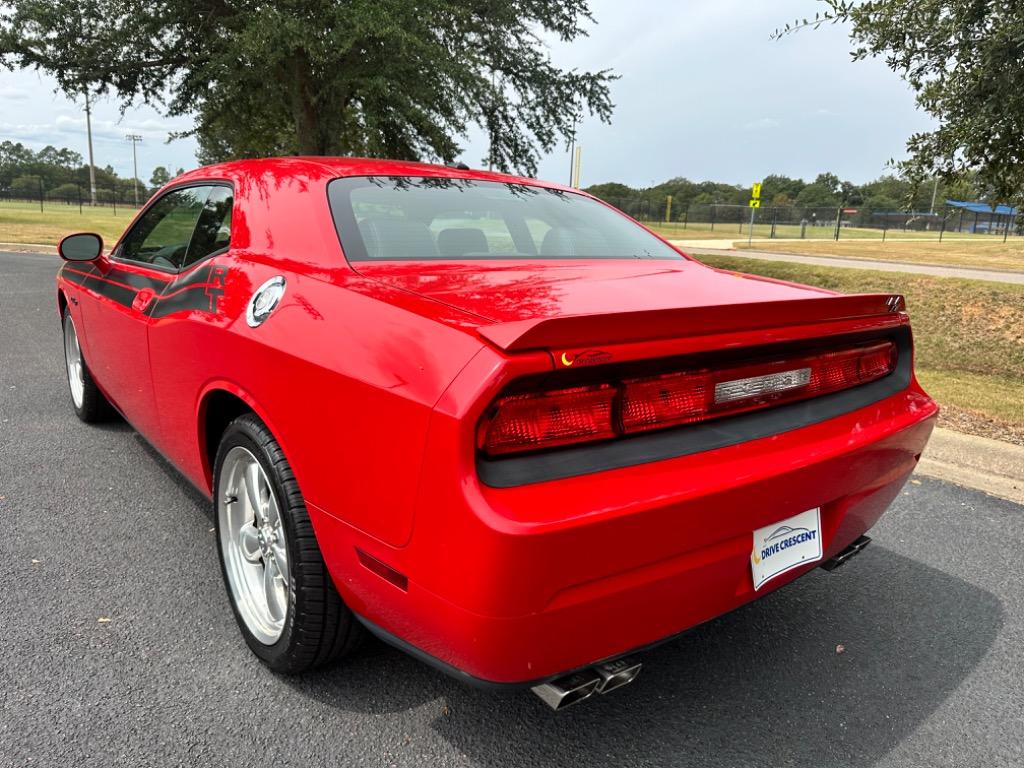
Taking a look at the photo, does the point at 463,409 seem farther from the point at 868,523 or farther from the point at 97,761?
the point at 868,523

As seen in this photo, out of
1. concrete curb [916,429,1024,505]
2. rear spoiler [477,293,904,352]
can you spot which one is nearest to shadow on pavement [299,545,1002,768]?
rear spoiler [477,293,904,352]

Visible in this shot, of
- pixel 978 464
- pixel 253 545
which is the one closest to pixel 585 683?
pixel 253 545

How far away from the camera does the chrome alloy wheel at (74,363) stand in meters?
4.41

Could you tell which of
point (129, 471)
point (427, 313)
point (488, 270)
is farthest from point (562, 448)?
point (129, 471)

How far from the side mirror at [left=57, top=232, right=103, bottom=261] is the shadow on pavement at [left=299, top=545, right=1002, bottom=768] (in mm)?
2491

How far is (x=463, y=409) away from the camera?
148 cm

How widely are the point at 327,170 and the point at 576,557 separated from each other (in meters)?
1.77

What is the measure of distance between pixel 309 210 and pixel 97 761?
5.38 ft

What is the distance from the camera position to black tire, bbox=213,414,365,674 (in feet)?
6.39

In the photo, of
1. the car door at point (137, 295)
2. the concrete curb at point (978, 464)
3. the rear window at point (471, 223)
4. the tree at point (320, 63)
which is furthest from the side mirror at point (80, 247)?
the tree at point (320, 63)

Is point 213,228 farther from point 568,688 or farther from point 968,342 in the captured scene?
point 968,342

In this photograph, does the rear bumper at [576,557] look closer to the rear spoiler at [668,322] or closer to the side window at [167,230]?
the rear spoiler at [668,322]

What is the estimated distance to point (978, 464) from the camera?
4184 millimetres

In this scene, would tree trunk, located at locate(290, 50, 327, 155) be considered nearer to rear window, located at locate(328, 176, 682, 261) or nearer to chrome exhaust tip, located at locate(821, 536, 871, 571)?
rear window, located at locate(328, 176, 682, 261)
